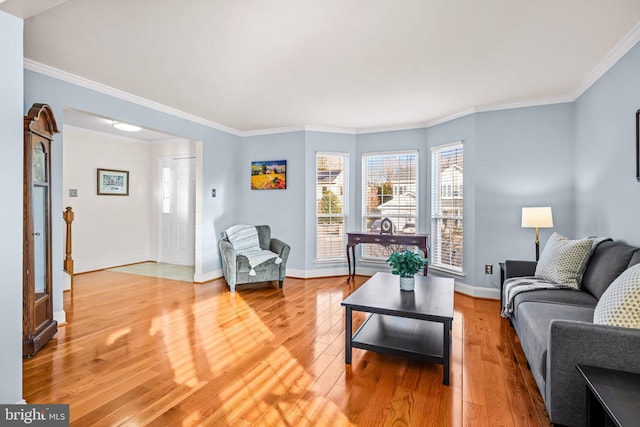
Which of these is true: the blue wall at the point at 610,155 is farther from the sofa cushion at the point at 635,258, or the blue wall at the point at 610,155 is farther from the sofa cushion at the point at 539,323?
the sofa cushion at the point at 539,323

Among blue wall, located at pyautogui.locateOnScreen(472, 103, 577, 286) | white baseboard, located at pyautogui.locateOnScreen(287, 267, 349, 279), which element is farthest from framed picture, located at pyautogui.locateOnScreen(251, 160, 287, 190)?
blue wall, located at pyautogui.locateOnScreen(472, 103, 577, 286)

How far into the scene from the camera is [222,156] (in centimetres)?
545

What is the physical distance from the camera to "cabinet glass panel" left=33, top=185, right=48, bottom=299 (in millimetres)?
2764

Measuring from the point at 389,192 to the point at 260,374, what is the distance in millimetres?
3727

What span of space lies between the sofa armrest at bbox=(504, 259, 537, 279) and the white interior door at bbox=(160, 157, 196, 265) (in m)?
5.21

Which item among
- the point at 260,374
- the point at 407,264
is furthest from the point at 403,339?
the point at 260,374

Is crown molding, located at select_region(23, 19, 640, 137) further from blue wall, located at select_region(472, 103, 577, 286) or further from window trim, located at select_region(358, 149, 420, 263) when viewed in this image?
window trim, located at select_region(358, 149, 420, 263)

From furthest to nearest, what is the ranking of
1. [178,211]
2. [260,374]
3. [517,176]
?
1. [178,211]
2. [517,176]
3. [260,374]

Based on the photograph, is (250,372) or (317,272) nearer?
(250,372)

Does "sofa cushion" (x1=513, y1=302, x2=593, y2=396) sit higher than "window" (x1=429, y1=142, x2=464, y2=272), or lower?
lower

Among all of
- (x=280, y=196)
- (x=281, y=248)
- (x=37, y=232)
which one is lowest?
(x=281, y=248)

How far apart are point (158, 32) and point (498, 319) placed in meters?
4.03

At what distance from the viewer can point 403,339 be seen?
257 cm

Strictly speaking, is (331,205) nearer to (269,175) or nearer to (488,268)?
(269,175)
